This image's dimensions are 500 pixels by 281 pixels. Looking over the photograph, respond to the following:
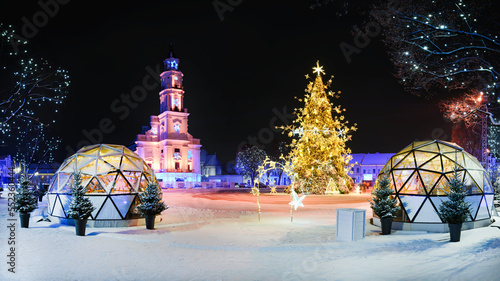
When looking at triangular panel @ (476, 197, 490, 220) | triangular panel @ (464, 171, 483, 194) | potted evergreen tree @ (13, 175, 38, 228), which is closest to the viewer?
triangular panel @ (476, 197, 490, 220)

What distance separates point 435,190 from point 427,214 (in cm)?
148

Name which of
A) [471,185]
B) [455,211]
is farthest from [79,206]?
[471,185]

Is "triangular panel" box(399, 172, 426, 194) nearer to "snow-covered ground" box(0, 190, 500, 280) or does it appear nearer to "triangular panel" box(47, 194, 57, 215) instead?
"snow-covered ground" box(0, 190, 500, 280)

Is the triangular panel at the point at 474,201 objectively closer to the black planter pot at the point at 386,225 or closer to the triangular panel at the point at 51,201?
the black planter pot at the point at 386,225

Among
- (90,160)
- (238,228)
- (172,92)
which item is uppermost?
(172,92)

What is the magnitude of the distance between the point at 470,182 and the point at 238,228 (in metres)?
8.38

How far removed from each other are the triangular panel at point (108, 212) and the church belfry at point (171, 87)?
5559 cm

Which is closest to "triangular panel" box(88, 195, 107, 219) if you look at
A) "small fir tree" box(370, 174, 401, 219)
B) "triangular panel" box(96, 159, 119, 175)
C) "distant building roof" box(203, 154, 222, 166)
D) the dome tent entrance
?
"triangular panel" box(96, 159, 119, 175)

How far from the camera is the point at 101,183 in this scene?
14195mm

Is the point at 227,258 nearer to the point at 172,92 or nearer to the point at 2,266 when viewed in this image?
the point at 2,266

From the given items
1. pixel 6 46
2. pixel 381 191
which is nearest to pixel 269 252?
pixel 381 191

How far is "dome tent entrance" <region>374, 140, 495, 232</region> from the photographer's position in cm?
1226

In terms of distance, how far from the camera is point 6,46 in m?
16.3

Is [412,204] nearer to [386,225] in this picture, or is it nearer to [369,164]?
[386,225]
